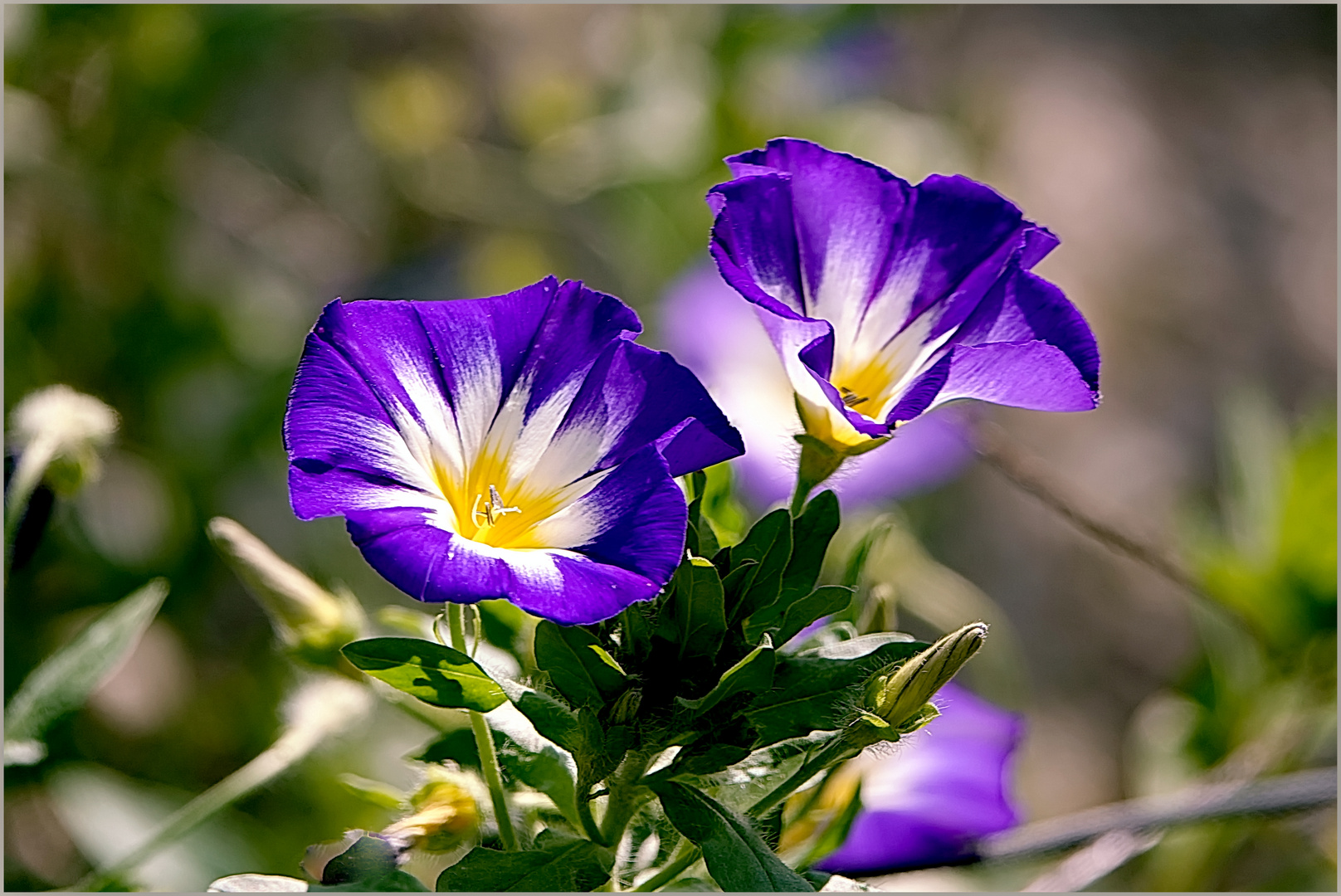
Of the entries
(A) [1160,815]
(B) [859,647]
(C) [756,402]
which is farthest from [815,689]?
(C) [756,402]

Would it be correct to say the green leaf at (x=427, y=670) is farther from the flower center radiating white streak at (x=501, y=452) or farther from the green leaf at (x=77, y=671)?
the green leaf at (x=77, y=671)

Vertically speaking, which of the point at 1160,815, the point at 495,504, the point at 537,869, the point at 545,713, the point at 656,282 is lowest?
the point at 1160,815

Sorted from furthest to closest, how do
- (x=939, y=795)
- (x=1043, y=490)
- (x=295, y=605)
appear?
(x=1043, y=490) → (x=939, y=795) → (x=295, y=605)

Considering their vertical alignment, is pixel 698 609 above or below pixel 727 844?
above

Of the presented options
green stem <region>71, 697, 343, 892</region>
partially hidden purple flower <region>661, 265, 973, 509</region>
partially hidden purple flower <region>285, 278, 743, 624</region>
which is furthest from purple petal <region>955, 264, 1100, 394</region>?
partially hidden purple flower <region>661, 265, 973, 509</region>

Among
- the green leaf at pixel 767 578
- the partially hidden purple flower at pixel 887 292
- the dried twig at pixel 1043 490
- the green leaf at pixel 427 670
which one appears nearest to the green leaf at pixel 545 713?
the green leaf at pixel 427 670

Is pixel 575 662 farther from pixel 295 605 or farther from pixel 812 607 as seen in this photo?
pixel 295 605
